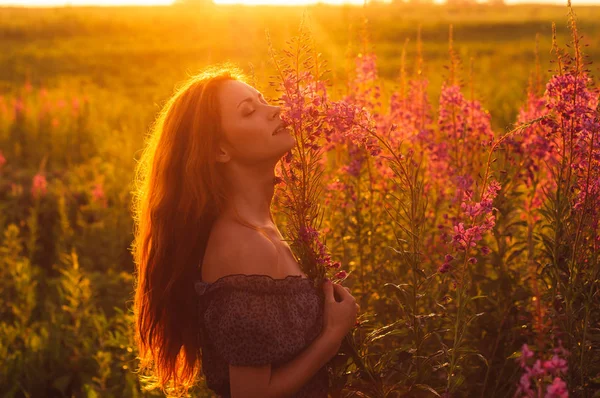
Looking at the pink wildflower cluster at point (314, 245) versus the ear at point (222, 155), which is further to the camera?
the ear at point (222, 155)

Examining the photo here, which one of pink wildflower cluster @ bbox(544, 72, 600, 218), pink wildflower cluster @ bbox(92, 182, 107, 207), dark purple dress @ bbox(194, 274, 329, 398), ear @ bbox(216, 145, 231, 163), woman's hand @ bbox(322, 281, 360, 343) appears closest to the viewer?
dark purple dress @ bbox(194, 274, 329, 398)

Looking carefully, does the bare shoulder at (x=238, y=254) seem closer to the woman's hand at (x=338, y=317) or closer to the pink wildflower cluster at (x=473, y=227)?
the woman's hand at (x=338, y=317)

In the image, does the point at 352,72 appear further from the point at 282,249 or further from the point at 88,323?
the point at 88,323

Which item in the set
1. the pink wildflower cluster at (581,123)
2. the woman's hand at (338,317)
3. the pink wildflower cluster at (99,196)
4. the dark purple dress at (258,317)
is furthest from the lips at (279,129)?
the pink wildflower cluster at (99,196)

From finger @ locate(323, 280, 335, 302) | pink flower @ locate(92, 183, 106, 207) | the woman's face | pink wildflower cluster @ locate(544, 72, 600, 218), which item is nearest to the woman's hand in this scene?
finger @ locate(323, 280, 335, 302)

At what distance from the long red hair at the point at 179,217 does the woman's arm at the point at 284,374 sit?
446 millimetres

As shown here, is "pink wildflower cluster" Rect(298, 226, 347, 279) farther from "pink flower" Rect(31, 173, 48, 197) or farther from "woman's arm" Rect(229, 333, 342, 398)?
"pink flower" Rect(31, 173, 48, 197)

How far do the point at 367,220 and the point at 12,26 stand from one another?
46.8m

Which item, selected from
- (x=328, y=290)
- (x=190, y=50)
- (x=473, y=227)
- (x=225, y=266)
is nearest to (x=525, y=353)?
(x=473, y=227)

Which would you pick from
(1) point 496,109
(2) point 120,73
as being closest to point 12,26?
(2) point 120,73

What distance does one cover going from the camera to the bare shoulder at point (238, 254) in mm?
2664

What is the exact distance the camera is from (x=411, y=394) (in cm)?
285

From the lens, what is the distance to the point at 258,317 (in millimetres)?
2574

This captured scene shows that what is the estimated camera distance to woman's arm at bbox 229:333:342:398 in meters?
2.60
